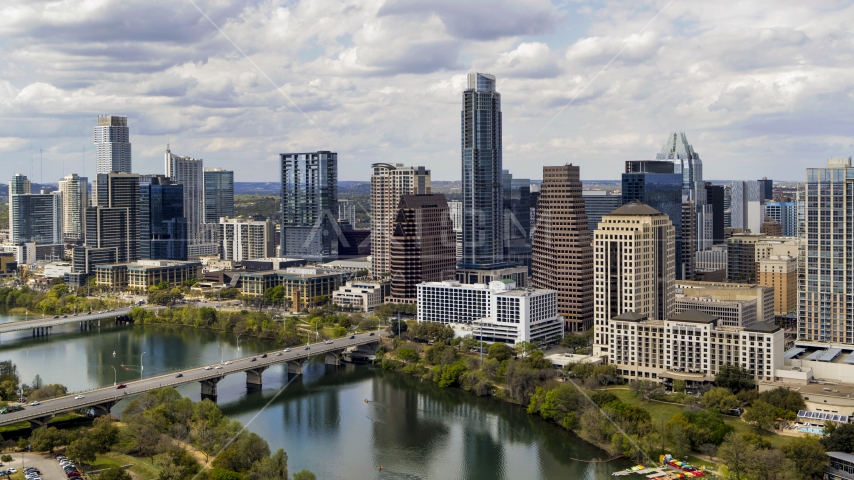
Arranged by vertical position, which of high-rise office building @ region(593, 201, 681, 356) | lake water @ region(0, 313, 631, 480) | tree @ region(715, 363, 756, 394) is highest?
high-rise office building @ region(593, 201, 681, 356)

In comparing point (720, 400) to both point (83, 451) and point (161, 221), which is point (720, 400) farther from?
point (161, 221)

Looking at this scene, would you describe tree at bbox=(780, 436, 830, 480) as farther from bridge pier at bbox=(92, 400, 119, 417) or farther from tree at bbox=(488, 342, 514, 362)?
bridge pier at bbox=(92, 400, 119, 417)

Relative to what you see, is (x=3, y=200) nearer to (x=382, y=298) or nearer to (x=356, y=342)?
(x=382, y=298)

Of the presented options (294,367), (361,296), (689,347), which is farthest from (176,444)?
(361,296)

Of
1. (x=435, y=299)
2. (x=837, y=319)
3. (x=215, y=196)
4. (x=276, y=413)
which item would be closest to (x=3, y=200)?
(x=215, y=196)

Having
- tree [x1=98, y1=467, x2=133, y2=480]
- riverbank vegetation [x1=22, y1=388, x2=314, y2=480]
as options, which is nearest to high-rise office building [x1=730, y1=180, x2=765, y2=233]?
riverbank vegetation [x1=22, y1=388, x2=314, y2=480]

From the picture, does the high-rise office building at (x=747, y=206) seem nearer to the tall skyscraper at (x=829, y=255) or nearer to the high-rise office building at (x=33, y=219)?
the tall skyscraper at (x=829, y=255)
